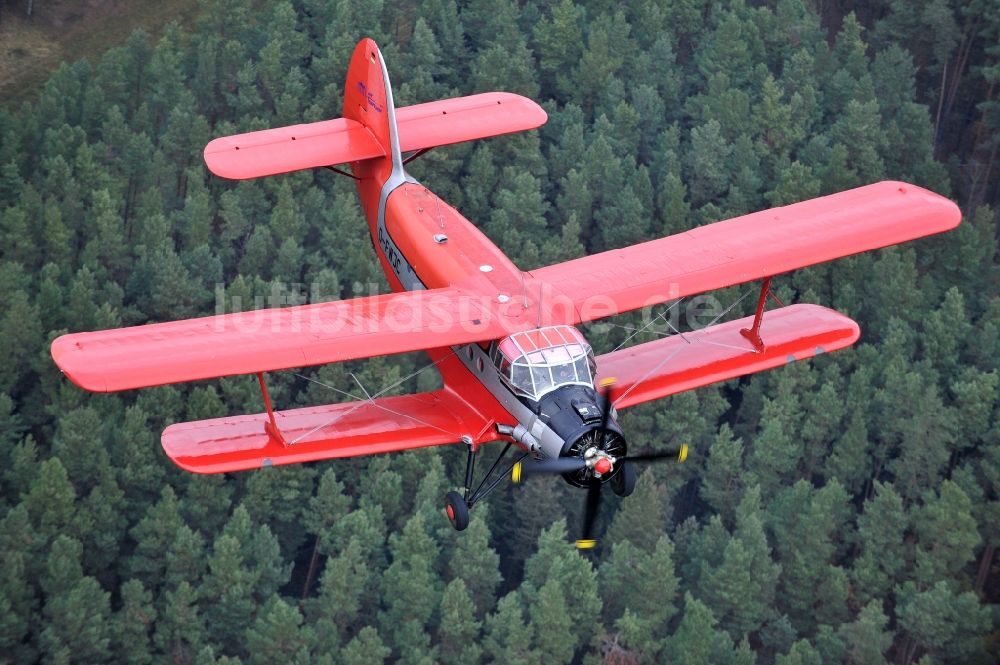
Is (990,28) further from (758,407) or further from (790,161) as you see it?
(758,407)

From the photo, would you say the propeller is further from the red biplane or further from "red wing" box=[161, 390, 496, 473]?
"red wing" box=[161, 390, 496, 473]

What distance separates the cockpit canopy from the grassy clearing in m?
55.2

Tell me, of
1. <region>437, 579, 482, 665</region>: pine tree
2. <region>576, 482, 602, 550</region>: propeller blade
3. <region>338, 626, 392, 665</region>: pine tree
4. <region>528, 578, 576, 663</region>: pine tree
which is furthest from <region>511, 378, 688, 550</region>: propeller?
<region>437, 579, 482, 665</region>: pine tree

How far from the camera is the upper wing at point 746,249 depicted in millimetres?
33781

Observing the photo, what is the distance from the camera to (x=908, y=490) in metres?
63.5

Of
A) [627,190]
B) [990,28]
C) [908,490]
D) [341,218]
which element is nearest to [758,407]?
[908,490]

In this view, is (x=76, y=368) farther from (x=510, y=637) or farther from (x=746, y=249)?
(x=510, y=637)

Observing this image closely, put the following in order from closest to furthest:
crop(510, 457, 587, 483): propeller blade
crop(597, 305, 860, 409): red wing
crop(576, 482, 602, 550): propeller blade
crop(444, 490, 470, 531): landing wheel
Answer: crop(510, 457, 587, 483): propeller blade → crop(576, 482, 602, 550): propeller blade → crop(444, 490, 470, 531): landing wheel → crop(597, 305, 860, 409): red wing

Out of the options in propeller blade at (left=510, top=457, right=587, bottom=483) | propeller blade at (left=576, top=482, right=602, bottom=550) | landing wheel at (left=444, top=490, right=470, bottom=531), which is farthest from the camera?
landing wheel at (left=444, top=490, right=470, bottom=531)

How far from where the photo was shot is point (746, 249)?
114ft

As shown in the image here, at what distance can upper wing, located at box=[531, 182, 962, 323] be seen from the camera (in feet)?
111

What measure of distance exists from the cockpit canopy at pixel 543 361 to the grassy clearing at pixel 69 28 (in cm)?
5520

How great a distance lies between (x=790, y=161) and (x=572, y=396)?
147 feet

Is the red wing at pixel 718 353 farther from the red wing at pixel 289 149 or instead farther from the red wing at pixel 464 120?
the red wing at pixel 289 149
